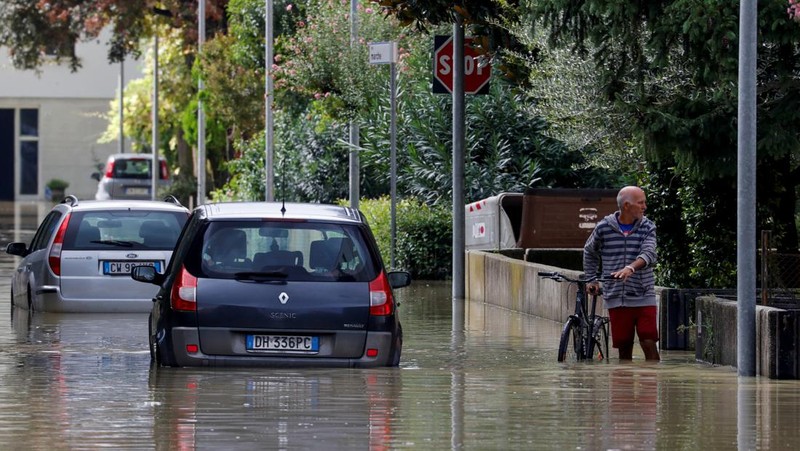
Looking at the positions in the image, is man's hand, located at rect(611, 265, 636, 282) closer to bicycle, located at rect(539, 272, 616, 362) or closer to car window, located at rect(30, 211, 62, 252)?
bicycle, located at rect(539, 272, 616, 362)

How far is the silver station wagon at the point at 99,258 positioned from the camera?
18.9 m

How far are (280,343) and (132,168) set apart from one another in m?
45.4

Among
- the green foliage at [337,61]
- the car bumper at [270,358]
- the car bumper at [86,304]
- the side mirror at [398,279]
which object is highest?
the green foliage at [337,61]

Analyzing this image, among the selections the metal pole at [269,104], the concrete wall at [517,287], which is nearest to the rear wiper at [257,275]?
the concrete wall at [517,287]

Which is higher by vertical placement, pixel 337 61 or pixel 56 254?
pixel 337 61

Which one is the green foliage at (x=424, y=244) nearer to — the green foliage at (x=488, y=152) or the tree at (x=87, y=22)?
the green foliage at (x=488, y=152)

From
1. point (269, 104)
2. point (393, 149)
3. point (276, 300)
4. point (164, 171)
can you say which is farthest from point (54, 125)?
point (276, 300)

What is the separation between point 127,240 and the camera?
19.2m

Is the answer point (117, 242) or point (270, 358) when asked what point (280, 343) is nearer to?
point (270, 358)

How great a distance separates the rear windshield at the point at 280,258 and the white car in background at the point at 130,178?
43.8m

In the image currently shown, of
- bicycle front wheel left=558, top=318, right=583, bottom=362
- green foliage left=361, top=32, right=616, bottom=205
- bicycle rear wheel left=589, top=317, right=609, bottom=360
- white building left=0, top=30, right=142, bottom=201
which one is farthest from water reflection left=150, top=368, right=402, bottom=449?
white building left=0, top=30, right=142, bottom=201

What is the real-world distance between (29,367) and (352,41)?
19361 millimetres

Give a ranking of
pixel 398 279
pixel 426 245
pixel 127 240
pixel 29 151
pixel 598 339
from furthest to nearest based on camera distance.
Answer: pixel 29 151, pixel 426 245, pixel 127 240, pixel 598 339, pixel 398 279

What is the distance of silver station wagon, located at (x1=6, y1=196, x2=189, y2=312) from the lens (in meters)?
18.9
